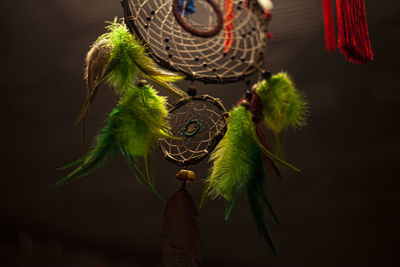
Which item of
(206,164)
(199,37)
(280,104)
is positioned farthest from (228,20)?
(206,164)

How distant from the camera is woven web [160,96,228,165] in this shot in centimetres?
76

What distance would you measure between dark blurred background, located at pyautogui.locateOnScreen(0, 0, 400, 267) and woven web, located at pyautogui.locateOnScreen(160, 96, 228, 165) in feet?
1.69

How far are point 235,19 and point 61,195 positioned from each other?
129 cm

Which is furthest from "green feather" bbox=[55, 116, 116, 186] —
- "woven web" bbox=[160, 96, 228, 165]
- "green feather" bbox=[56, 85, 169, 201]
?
"woven web" bbox=[160, 96, 228, 165]

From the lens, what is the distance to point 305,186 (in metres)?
1.72

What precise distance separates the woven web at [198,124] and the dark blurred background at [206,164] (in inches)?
20.3

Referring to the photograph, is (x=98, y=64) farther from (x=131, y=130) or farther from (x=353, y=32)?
(x=353, y=32)

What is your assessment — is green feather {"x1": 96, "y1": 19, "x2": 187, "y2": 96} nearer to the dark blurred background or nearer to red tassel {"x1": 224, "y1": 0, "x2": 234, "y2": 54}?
red tassel {"x1": 224, "y1": 0, "x2": 234, "y2": 54}

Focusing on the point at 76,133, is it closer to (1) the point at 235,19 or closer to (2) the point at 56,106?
(2) the point at 56,106

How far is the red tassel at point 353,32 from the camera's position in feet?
2.57

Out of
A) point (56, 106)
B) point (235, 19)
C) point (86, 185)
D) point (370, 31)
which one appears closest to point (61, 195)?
point (86, 185)

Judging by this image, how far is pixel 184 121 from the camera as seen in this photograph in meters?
0.80

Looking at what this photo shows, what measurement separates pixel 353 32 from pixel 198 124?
0.39 meters

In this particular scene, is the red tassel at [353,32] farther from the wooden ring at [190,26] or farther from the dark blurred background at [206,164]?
the dark blurred background at [206,164]
